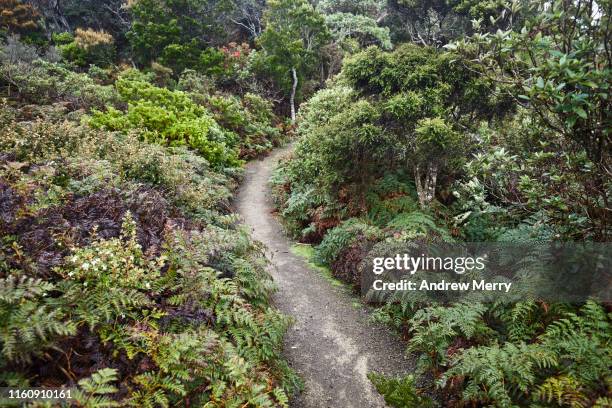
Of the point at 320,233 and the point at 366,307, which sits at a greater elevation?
the point at 320,233

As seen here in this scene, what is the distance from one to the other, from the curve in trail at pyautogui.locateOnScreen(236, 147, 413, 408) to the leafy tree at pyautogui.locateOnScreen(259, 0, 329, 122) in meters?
16.3

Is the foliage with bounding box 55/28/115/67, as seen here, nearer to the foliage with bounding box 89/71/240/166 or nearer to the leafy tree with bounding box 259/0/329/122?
the leafy tree with bounding box 259/0/329/122

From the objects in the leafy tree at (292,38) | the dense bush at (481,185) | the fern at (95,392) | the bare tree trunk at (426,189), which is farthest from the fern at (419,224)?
the leafy tree at (292,38)

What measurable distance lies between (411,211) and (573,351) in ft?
15.5

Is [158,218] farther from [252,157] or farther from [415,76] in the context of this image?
[252,157]

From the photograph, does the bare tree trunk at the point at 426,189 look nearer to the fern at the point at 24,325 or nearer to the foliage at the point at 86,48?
the fern at the point at 24,325

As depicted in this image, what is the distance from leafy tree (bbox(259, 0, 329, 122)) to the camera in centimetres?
2075

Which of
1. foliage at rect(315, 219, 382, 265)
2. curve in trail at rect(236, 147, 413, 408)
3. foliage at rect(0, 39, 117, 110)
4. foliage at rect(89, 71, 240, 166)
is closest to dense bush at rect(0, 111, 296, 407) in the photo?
curve in trail at rect(236, 147, 413, 408)

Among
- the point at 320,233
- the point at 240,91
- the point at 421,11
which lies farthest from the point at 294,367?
the point at 240,91

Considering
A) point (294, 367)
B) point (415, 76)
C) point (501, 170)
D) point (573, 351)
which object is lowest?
point (294, 367)

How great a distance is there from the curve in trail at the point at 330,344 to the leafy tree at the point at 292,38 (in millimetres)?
16346

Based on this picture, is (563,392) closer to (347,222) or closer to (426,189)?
(347,222)

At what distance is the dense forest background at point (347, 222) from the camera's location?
131 inches

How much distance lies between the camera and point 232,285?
455 cm
